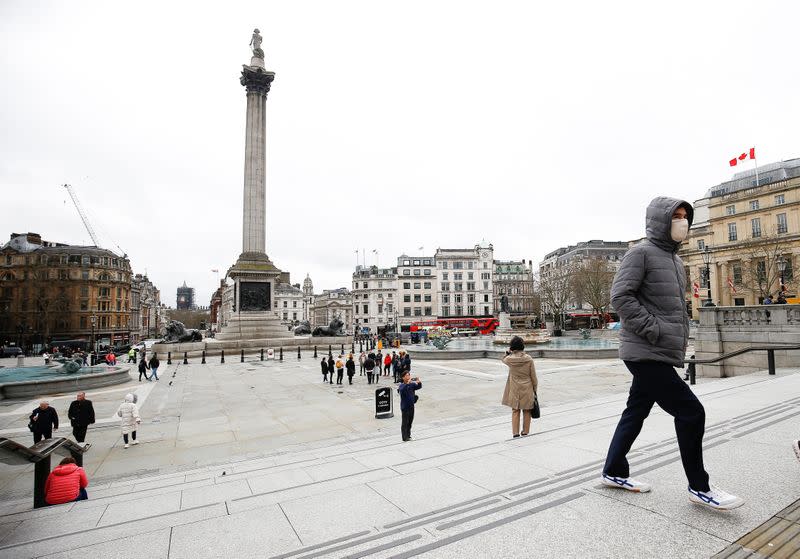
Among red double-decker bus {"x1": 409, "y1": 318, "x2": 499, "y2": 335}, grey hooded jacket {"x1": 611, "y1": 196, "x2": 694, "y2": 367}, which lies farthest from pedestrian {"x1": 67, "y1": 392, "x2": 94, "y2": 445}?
red double-decker bus {"x1": 409, "y1": 318, "x2": 499, "y2": 335}

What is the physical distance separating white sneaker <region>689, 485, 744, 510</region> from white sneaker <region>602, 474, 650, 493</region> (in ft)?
1.38

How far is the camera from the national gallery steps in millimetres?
3270

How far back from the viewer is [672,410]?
3523 mm

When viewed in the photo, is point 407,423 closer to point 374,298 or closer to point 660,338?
point 660,338

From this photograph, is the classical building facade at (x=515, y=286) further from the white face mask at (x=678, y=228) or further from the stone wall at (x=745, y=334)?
the white face mask at (x=678, y=228)

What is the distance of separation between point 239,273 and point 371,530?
41.9m

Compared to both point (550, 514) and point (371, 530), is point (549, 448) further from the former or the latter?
point (371, 530)

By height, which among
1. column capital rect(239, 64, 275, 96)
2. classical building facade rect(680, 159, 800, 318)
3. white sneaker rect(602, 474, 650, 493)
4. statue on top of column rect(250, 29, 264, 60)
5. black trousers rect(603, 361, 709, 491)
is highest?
statue on top of column rect(250, 29, 264, 60)

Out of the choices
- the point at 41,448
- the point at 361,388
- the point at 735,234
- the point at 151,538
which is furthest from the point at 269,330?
the point at 735,234

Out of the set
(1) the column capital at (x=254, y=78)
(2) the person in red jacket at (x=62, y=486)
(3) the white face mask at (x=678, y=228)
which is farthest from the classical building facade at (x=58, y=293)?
(3) the white face mask at (x=678, y=228)

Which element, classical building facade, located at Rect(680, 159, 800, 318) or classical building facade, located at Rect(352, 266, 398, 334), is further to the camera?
classical building facade, located at Rect(352, 266, 398, 334)

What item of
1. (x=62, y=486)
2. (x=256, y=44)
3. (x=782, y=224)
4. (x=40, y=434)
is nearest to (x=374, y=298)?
(x=256, y=44)

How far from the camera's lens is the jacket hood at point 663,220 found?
12.2 ft

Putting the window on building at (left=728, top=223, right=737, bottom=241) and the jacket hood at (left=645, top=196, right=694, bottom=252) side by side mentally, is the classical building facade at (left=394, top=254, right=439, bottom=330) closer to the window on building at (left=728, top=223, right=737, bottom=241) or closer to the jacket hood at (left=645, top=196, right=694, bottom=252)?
the window on building at (left=728, top=223, right=737, bottom=241)
